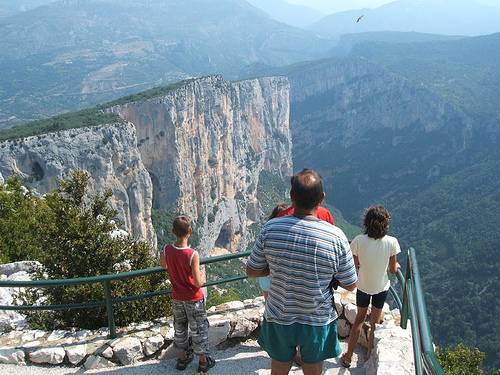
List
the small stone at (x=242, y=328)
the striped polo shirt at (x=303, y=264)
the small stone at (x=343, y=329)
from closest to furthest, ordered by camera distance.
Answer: the striped polo shirt at (x=303, y=264) < the small stone at (x=242, y=328) < the small stone at (x=343, y=329)

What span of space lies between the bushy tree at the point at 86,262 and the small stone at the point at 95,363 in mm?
1065

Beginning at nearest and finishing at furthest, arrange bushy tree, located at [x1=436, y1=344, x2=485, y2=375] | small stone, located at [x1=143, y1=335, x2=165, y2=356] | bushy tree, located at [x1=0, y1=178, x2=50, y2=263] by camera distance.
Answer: small stone, located at [x1=143, y1=335, x2=165, y2=356] → bushy tree, located at [x1=0, y1=178, x2=50, y2=263] → bushy tree, located at [x1=436, y1=344, x2=485, y2=375]

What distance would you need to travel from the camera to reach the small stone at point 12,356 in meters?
5.93

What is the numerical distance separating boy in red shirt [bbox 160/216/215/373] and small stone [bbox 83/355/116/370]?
0.90m

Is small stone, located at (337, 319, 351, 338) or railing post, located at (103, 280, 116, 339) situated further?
small stone, located at (337, 319, 351, 338)

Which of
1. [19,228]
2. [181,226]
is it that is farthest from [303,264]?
[19,228]

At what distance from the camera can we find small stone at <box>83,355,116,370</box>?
5.90 meters

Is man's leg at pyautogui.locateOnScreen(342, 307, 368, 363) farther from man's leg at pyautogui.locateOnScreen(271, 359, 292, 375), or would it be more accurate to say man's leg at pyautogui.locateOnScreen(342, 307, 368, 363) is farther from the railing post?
the railing post

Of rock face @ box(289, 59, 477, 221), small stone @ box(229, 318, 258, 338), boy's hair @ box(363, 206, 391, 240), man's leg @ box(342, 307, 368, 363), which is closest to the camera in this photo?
boy's hair @ box(363, 206, 391, 240)

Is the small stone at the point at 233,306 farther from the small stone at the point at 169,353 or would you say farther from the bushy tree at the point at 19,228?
the bushy tree at the point at 19,228

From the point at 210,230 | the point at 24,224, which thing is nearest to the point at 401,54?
the point at 210,230

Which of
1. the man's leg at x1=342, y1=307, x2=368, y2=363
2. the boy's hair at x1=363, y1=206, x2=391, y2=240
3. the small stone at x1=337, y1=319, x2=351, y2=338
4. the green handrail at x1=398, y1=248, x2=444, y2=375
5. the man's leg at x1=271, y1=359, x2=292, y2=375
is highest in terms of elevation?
the boy's hair at x1=363, y1=206, x2=391, y2=240

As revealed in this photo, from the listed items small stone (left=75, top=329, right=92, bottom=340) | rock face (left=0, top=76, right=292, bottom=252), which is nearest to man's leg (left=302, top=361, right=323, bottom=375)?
small stone (left=75, top=329, right=92, bottom=340)

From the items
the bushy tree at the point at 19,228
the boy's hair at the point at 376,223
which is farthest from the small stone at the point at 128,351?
the bushy tree at the point at 19,228
